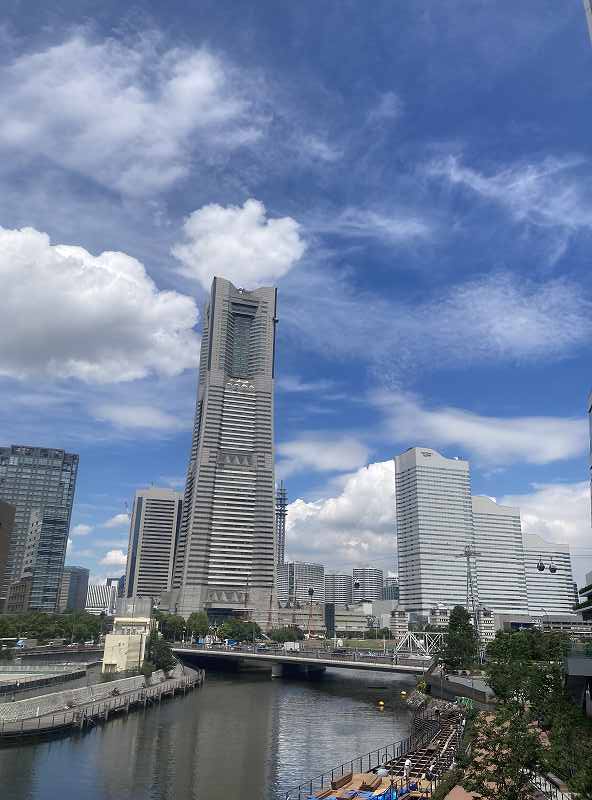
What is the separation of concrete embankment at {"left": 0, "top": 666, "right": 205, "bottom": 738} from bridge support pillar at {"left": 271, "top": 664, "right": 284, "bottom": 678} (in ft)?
202

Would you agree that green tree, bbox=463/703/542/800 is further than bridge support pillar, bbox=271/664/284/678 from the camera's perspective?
No

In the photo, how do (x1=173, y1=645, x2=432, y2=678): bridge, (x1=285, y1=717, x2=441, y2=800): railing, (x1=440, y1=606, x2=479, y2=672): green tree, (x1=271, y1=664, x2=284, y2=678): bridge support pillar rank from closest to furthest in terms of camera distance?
(x1=285, y1=717, x2=441, y2=800): railing, (x1=440, y1=606, x2=479, y2=672): green tree, (x1=173, y1=645, x2=432, y2=678): bridge, (x1=271, y1=664, x2=284, y2=678): bridge support pillar

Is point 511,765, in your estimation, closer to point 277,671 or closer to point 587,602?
point 587,602

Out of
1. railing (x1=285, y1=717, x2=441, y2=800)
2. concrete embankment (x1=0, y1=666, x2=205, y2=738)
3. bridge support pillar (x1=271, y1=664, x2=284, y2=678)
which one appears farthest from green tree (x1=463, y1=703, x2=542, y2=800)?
bridge support pillar (x1=271, y1=664, x2=284, y2=678)

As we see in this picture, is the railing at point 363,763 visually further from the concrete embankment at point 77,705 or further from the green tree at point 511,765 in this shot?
the concrete embankment at point 77,705

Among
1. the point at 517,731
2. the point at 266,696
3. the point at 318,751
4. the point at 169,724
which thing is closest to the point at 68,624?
the point at 266,696

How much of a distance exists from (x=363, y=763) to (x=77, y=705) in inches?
1593

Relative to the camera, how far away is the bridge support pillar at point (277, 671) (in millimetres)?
175738

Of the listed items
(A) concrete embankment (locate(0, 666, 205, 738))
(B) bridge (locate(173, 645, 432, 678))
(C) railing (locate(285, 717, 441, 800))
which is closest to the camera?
(C) railing (locate(285, 717, 441, 800))

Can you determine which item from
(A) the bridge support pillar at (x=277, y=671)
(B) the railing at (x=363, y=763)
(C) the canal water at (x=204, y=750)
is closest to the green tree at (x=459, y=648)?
(C) the canal water at (x=204, y=750)

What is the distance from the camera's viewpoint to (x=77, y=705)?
8556 cm

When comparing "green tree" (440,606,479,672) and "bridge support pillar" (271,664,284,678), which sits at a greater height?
"green tree" (440,606,479,672)

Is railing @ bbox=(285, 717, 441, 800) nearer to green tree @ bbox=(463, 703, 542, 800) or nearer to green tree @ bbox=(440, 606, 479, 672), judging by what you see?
green tree @ bbox=(463, 703, 542, 800)

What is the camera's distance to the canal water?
190 ft
